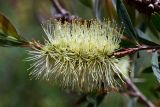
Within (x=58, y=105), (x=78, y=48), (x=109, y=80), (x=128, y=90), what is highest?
(x=78, y=48)

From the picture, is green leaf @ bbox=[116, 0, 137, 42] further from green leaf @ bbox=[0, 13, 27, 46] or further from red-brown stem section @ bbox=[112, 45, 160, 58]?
green leaf @ bbox=[0, 13, 27, 46]

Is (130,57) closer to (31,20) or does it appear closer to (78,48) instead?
(78,48)

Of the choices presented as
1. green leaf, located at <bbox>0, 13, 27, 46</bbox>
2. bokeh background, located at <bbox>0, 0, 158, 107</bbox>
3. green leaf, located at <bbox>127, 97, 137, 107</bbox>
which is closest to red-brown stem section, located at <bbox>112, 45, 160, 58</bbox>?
green leaf, located at <bbox>0, 13, 27, 46</bbox>

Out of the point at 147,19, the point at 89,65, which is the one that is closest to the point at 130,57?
the point at 147,19

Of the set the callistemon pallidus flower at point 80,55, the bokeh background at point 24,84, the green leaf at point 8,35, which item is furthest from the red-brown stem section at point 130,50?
the bokeh background at point 24,84

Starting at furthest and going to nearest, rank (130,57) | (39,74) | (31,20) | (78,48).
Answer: (31,20), (130,57), (39,74), (78,48)

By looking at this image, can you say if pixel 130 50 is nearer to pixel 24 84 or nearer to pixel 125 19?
pixel 125 19

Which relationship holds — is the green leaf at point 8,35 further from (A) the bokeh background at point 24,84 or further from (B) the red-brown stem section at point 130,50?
(A) the bokeh background at point 24,84
